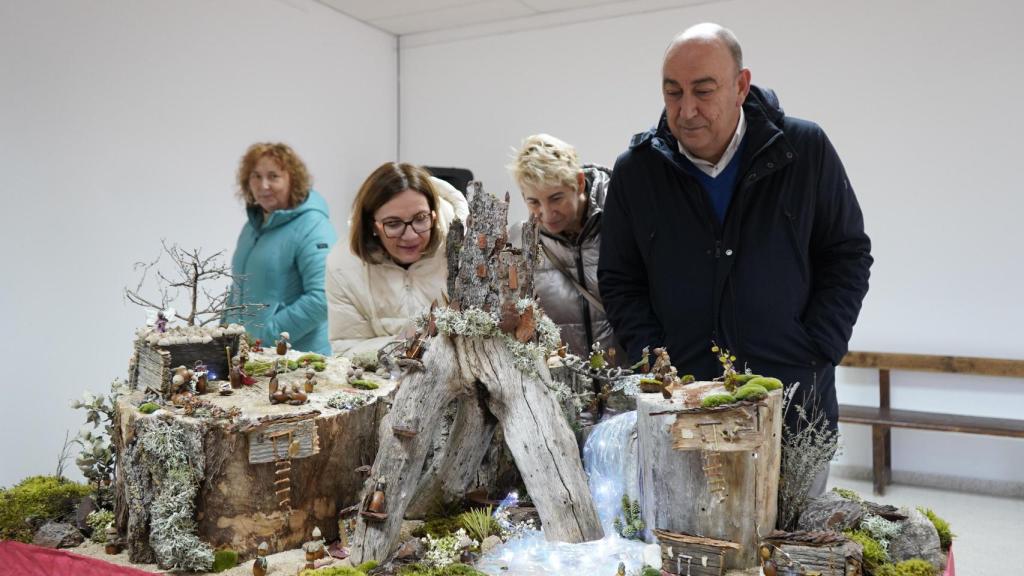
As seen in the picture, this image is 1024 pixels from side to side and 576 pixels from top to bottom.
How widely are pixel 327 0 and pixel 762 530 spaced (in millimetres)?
6228

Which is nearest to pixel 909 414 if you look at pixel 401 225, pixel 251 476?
pixel 401 225

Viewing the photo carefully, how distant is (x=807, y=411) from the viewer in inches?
111

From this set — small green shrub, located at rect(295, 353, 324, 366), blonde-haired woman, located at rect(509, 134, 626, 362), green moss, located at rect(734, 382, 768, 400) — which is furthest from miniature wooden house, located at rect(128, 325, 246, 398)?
green moss, located at rect(734, 382, 768, 400)

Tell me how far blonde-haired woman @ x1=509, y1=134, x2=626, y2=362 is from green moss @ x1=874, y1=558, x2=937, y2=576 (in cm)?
149

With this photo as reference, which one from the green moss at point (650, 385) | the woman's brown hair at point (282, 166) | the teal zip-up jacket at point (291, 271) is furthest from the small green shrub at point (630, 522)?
the woman's brown hair at point (282, 166)

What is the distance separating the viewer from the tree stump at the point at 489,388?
7.55ft

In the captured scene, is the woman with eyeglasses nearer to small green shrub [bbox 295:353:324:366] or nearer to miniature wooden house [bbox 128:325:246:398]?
small green shrub [bbox 295:353:324:366]

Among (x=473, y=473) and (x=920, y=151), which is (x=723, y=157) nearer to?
(x=473, y=473)

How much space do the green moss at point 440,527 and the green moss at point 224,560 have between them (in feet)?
1.65

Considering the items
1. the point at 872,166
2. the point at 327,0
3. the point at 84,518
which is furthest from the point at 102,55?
the point at 872,166

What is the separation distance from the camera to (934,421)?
19.6 feet

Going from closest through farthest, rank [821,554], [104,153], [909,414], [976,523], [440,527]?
[821,554] < [440,527] < [104,153] < [976,523] < [909,414]

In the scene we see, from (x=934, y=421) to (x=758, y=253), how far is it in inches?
159

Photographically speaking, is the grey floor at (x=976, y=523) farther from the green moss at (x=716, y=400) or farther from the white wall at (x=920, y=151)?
the green moss at (x=716, y=400)
